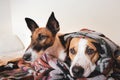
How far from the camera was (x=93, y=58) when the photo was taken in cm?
95

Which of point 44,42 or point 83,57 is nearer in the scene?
point 83,57

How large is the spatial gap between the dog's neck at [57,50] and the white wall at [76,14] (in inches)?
12.2

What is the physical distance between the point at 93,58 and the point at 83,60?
0.16ft

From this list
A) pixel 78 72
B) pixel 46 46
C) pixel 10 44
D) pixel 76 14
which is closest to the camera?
pixel 78 72

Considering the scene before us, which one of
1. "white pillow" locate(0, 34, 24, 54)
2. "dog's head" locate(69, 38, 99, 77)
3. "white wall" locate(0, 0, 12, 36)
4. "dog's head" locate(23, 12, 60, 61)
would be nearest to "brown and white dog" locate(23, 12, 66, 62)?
"dog's head" locate(23, 12, 60, 61)

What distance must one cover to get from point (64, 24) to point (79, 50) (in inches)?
22.7

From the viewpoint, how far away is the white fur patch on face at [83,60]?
93cm

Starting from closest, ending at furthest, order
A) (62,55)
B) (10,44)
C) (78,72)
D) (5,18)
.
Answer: (78,72), (62,55), (10,44), (5,18)

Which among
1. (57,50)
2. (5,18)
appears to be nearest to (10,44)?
(5,18)

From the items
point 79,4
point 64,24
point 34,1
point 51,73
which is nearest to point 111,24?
point 79,4

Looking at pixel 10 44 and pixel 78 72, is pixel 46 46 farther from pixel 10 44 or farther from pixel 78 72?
pixel 10 44

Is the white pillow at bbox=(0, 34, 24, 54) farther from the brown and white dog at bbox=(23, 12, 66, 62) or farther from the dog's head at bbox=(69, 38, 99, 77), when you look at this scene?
the dog's head at bbox=(69, 38, 99, 77)

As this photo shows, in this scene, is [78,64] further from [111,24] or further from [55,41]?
[111,24]

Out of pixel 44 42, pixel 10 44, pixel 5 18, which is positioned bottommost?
pixel 10 44
